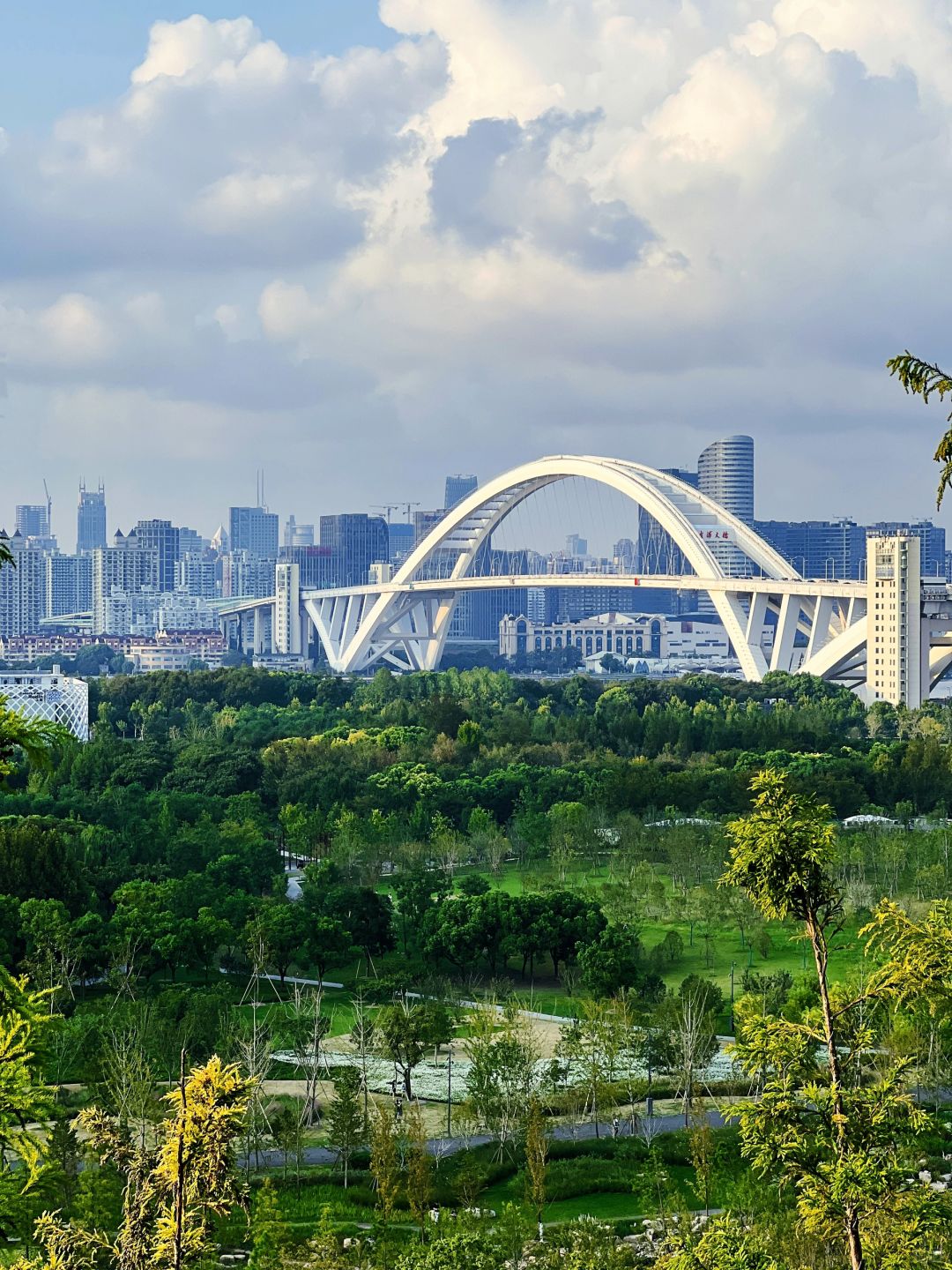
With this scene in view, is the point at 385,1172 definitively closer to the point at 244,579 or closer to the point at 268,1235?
the point at 268,1235

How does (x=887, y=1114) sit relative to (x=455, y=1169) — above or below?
above

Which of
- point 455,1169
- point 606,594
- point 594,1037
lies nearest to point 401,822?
point 594,1037

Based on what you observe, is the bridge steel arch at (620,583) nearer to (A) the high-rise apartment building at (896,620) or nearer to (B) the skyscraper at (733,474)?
(A) the high-rise apartment building at (896,620)

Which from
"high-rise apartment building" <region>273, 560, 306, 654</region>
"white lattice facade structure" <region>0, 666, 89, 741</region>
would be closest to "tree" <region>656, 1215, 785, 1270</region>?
"white lattice facade structure" <region>0, 666, 89, 741</region>

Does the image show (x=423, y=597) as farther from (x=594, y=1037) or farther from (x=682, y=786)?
(x=594, y=1037)

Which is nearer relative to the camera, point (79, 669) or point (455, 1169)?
point (455, 1169)

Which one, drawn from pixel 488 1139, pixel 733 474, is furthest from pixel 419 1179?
pixel 733 474

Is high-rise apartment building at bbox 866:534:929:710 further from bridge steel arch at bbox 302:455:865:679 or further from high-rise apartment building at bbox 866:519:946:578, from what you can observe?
high-rise apartment building at bbox 866:519:946:578
